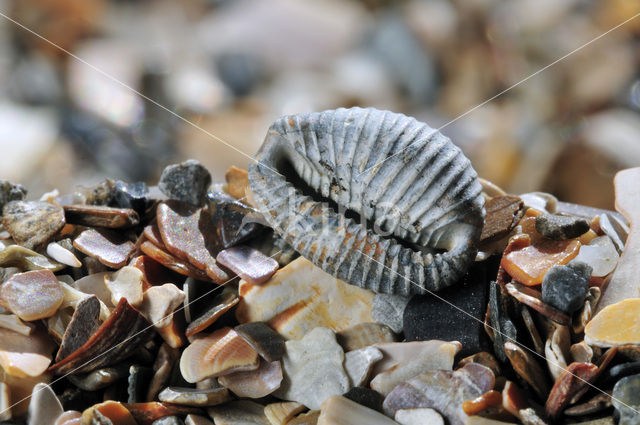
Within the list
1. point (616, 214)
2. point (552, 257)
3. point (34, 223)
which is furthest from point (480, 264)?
point (34, 223)

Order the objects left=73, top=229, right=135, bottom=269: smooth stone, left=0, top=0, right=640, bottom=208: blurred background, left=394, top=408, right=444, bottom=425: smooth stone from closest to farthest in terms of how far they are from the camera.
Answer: left=394, top=408, right=444, bottom=425: smooth stone → left=73, top=229, right=135, bottom=269: smooth stone → left=0, top=0, right=640, bottom=208: blurred background

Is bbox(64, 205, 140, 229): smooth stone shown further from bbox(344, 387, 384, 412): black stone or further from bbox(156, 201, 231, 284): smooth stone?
bbox(344, 387, 384, 412): black stone

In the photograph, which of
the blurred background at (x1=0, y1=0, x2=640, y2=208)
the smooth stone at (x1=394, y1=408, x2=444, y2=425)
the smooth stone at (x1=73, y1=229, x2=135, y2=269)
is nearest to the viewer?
the smooth stone at (x1=394, y1=408, x2=444, y2=425)

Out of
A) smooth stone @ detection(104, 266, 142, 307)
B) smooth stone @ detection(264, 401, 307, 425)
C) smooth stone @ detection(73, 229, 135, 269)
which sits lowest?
smooth stone @ detection(264, 401, 307, 425)

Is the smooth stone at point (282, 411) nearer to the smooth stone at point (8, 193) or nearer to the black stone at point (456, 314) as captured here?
the black stone at point (456, 314)

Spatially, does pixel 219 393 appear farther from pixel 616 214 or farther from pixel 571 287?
pixel 616 214

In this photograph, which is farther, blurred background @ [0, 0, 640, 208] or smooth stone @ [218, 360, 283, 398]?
blurred background @ [0, 0, 640, 208]

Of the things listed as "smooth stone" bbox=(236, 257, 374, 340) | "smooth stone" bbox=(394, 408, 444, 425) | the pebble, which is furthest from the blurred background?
"smooth stone" bbox=(394, 408, 444, 425)
